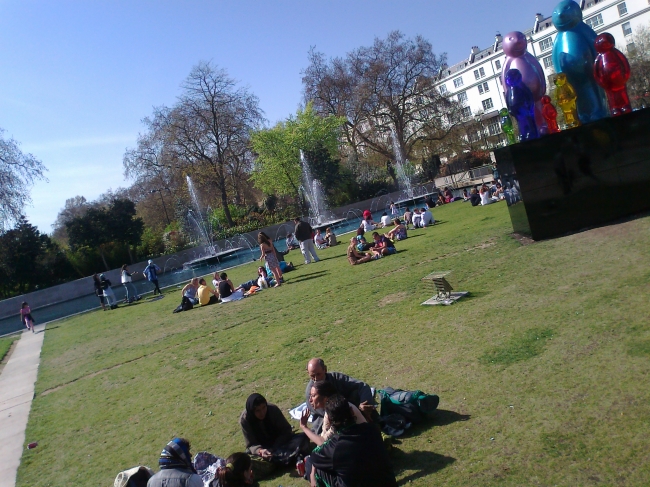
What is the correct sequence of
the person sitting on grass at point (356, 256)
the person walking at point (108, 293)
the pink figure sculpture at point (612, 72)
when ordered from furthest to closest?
the person walking at point (108, 293), the person sitting on grass at point (356, 256), the pink figure sculpture at point (612, 72)

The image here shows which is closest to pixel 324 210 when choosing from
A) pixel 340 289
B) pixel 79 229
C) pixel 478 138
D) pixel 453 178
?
pixel 453 178

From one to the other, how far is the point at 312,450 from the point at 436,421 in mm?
1134

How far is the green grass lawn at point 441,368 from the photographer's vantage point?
13.8 feet

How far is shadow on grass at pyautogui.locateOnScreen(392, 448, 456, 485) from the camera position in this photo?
4.23 metres

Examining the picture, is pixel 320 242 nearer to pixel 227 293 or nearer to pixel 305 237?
pixel 305 237

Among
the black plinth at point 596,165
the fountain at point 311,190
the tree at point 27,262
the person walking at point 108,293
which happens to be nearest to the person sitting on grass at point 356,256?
the black plinth at point 596,165

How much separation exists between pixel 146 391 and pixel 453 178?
41.4 m

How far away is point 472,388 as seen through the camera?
545 cm

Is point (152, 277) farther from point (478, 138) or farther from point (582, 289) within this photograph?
point (478, 138)

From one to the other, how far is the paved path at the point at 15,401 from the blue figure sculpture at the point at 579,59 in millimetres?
11836

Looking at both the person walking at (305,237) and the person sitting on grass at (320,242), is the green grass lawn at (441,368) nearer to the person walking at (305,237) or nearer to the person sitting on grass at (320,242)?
the person walking at (305,237)

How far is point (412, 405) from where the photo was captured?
5031 mm

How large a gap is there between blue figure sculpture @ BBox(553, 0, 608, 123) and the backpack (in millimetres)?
9170

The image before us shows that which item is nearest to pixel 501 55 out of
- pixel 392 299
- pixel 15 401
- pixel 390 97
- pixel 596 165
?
pixel 390 97
